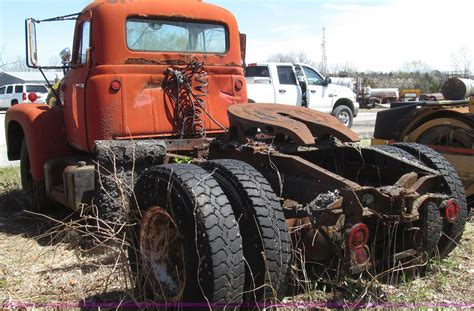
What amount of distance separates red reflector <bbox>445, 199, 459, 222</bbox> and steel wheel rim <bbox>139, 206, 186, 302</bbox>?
1.74 m

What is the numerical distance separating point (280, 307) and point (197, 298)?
557 millimetres

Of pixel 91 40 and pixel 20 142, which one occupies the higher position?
pixel 91 40

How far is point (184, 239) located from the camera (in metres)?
2.95

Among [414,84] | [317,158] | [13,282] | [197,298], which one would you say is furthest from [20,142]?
[414,84]

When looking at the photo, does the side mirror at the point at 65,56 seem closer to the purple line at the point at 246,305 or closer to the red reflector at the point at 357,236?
the purple line at the point at 246,305

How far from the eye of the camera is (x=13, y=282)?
3.97 metres

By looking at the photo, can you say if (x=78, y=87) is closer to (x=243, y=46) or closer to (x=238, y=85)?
(x=238, y=85)

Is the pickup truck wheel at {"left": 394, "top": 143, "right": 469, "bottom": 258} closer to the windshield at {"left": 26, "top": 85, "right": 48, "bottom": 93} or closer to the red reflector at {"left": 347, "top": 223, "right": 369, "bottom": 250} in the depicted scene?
the red reflector at {"left": 347, "top": 223, "right": 369, "bottom": 250}

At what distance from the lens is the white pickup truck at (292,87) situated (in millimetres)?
14742

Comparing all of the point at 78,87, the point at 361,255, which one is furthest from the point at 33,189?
the point at 361,255

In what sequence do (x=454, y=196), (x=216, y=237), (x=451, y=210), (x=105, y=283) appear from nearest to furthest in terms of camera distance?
(x=216, y=237) < (x=451, y=210) < (x=454, y=196) < (x=105, y=283)

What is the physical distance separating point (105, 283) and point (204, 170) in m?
1.29

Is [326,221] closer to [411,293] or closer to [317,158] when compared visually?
[411,293]

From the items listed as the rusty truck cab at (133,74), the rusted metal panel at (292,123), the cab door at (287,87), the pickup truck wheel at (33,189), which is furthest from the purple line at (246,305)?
the cab door at (287,87)
